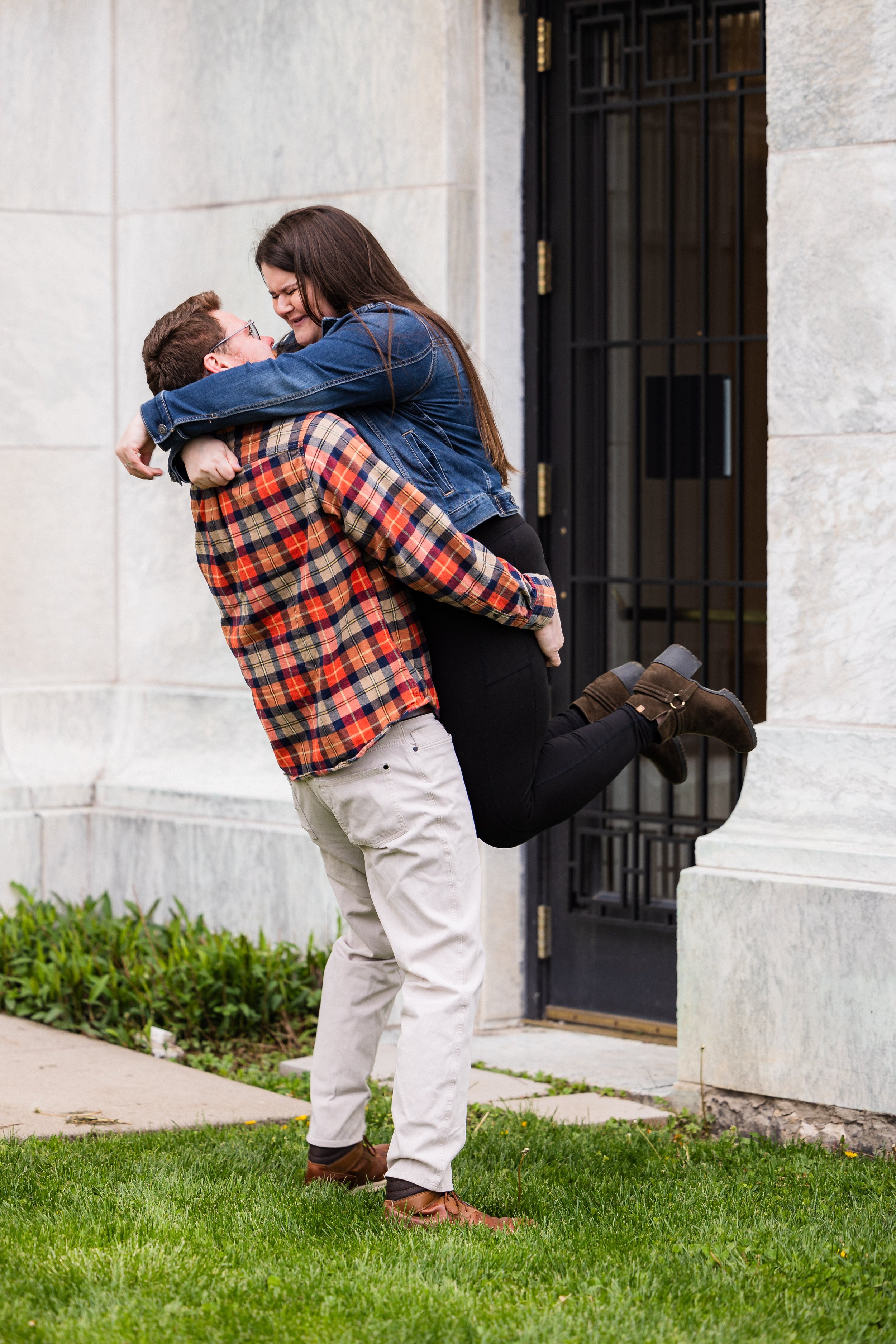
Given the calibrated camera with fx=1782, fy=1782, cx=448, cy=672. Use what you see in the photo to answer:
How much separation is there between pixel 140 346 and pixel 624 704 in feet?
12.5

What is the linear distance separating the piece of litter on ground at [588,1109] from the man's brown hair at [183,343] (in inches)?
91.1

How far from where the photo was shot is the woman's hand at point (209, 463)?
3.61 metres

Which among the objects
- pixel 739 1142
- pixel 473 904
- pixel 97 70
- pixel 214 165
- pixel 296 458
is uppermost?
pixel 97 70

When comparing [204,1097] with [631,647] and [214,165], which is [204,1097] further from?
[214,165]

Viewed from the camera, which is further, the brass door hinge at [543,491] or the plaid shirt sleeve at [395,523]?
the brass door hinge at [543,491]

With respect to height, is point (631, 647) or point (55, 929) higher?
point (631, 647)

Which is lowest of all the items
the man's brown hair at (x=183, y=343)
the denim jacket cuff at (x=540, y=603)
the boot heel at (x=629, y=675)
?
the boot heel at (x=629, y=675)

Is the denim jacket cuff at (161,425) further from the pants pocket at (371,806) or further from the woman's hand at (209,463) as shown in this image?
the pants pocket at (371,806)

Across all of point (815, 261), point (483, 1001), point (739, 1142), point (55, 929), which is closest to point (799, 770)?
point (739, 1142)

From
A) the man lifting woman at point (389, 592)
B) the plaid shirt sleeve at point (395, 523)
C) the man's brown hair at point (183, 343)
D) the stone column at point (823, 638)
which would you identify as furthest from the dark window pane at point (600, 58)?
the plaid shirt sleeve at point (395, 523)

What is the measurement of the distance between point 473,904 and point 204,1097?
5.64 ft

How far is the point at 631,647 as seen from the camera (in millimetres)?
6238

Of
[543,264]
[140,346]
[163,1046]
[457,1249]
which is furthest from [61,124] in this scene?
[457,1249]

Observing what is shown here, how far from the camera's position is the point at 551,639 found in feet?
12.6
